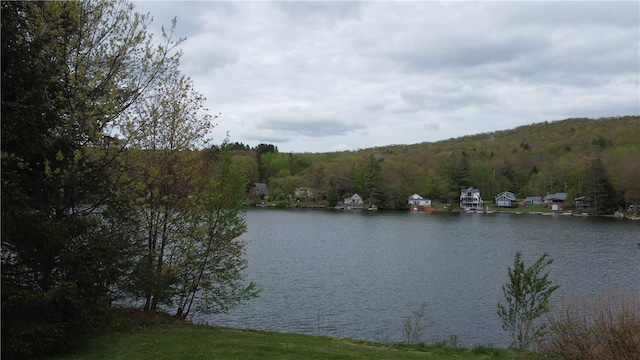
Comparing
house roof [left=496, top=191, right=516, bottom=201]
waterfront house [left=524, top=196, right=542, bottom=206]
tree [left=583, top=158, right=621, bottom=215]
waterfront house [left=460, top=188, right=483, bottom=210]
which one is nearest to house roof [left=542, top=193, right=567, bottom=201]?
waterfront house [left=524, top=196, right=542, bottom=206]

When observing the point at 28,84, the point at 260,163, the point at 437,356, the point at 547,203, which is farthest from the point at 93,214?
the point at 260,163

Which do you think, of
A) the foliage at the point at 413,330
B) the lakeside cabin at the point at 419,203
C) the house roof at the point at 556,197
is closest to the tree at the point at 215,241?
the foliage at the point at 413,330

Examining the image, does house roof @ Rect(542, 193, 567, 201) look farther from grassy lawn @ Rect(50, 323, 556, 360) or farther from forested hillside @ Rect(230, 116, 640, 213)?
grassy lawn @ Rect(50, 323, 556, 360)

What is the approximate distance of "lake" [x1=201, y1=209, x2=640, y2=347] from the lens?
2267cm

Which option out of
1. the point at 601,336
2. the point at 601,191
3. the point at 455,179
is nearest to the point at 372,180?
the point at 455,179

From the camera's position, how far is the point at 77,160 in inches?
447

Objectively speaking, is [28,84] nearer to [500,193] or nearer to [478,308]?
[478,308]

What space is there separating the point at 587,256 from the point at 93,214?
142 ft

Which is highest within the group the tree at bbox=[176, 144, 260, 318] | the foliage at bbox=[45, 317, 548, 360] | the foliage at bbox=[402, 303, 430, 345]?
the tree at bbox=[176, 144, 260, 318]

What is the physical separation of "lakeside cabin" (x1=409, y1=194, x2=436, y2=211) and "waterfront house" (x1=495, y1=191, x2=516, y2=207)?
65.3 feet

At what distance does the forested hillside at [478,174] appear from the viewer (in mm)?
105531

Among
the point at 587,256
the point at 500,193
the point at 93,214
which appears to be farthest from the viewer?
the point at 500,193

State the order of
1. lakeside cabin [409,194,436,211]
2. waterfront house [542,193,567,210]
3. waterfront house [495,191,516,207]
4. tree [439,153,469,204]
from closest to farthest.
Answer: waterfront house [542,193,567,210], lakeside cabin [409,194,436,211], tree [439,153,469,204], waterfront house [495,191,516,207]

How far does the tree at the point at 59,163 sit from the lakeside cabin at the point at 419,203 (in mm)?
116265
